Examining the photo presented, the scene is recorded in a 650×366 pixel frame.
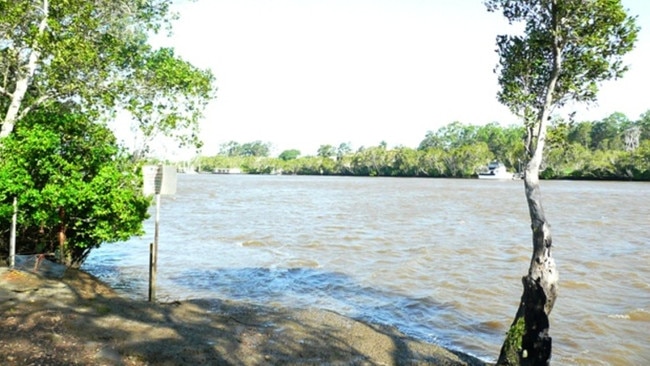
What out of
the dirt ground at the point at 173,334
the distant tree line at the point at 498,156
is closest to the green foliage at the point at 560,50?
the dirt ground at the point at 173,334

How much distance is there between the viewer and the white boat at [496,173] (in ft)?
412

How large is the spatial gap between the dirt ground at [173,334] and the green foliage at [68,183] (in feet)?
4.81

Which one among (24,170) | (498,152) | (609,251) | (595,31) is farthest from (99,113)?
(498,152)

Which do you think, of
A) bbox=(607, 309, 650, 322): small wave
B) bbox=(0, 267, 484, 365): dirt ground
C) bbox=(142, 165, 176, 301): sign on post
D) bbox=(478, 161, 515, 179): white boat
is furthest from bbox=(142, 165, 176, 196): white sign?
bbox=(478, 161, 515, 179): white boat

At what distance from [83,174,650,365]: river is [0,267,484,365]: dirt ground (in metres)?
1.88

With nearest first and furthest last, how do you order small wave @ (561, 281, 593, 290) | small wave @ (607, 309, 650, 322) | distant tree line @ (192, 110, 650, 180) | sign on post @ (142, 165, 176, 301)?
sign on post @ (142, 165, 176, 301)
small wave @ (607, 309, 650, 322)
small wave @ (561, 281, 593, 290)
distant tree line @ (192, 110, 650, 180)

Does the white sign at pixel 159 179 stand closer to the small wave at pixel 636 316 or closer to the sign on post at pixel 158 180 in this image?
the sign on post at pixel 158 180

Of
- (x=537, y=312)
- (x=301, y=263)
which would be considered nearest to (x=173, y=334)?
(x=537, y=312)

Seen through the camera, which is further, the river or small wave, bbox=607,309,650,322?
small wave, bbox=607,309,650,322

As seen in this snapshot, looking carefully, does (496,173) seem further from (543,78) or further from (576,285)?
(543,78)

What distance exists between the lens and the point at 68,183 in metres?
10.7

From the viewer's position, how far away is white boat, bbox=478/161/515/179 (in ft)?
412

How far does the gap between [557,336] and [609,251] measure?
12.7 m

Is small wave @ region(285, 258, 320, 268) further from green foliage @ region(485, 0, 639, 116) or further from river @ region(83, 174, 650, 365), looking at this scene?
green foliage @ region(485, 0, 639, 116)
